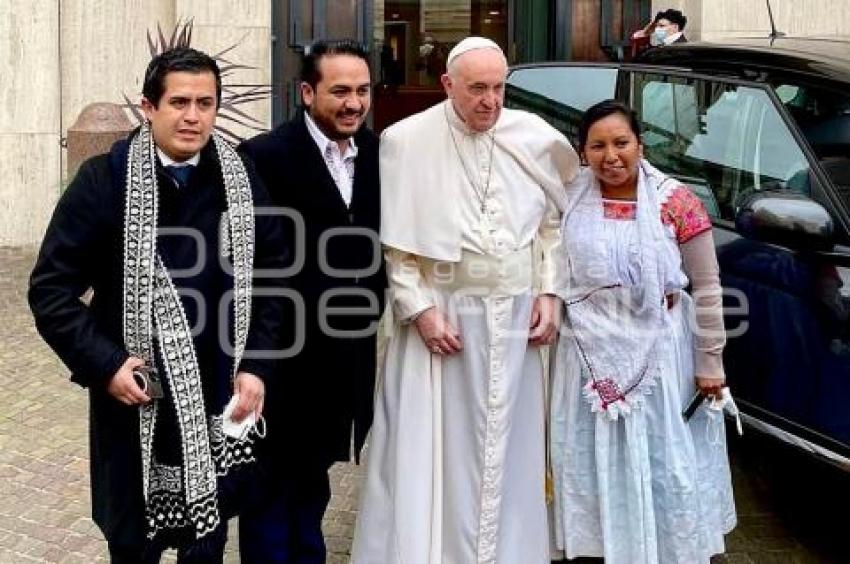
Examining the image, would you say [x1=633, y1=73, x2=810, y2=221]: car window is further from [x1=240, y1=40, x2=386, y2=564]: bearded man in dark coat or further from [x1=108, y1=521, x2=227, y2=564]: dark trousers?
[x1=108, y1=521, x2=227, y2=564]: dark trousers

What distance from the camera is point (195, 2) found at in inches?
388

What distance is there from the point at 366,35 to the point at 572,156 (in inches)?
295

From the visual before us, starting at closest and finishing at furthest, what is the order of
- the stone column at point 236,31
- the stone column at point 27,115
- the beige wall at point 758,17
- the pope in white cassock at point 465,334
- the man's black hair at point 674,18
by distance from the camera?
the pope in white cassock at point 465,334
the man's black hair at point 674,18
the stone column at point 236,31
the stone column at point 27,115
the beige wall at point 758,17

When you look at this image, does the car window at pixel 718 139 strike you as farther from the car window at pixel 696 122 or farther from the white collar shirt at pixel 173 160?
the white collar shirt at pixel 173 160

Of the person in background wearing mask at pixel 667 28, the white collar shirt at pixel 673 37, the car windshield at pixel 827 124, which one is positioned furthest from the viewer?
the person in background wearing mask at pixel 667 28

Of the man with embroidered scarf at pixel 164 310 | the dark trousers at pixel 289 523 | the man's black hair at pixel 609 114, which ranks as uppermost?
the man's black hair at pixel 609 114

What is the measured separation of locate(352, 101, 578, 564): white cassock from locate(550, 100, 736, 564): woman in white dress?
0.34ft

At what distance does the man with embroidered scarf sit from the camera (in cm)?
286

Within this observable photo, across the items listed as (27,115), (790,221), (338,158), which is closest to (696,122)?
(790,221)

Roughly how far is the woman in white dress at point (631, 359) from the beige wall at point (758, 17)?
22.9ft

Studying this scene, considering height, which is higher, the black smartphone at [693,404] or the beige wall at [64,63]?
the beige wall at [64,63]

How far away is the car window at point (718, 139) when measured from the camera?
14.5 feet

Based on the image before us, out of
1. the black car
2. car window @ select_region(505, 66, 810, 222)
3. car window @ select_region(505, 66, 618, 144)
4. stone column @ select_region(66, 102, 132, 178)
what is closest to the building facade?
stone column @ select_region(66, 102, 132, 178)

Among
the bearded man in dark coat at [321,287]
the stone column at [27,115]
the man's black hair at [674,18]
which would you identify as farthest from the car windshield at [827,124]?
the stone column at [27,115]
